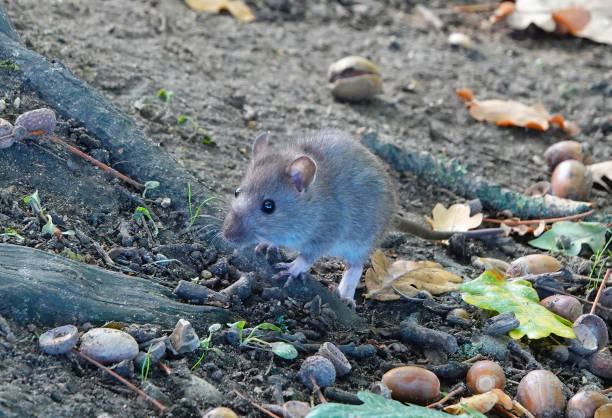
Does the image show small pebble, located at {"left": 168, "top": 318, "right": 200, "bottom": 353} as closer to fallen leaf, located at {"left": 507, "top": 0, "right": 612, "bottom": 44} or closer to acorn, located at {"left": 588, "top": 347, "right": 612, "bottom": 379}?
acorn, located at {"left": 588, "top": 347, "right": 612, "bottom": 379}

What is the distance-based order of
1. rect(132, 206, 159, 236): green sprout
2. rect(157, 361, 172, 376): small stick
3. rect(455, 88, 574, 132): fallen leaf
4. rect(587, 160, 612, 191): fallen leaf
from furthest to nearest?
rect(455, 88, 574, 132): fallen leaf
rect(587, 160, 612, 191): fallen leaf
rect(132, 206, 159, 236): green sprout
rect(157, 361, 172, 376): small stick

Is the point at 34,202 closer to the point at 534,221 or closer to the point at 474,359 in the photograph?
the point at 474,359

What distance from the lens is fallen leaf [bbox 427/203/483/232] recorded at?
4953 millimetres

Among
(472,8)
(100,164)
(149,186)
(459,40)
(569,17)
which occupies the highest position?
(569,17)

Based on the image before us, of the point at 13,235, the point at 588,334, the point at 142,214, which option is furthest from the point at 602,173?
the point at 13,235

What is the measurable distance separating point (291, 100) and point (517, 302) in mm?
2731

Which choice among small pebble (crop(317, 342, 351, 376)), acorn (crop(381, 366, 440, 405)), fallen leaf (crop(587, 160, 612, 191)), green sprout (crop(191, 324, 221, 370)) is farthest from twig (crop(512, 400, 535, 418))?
fallen leaf (crop(587, 160, 612, 191))

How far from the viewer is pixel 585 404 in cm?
339

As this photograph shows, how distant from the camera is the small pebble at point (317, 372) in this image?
10.4ft

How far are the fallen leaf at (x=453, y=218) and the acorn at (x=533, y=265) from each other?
0.55 m

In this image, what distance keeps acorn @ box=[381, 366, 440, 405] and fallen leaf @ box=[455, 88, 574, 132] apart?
3612 millimetres

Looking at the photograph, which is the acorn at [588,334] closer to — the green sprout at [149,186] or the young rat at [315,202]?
the young rat at [315,202]

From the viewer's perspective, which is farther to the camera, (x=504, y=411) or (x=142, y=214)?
(x=142, y=214)

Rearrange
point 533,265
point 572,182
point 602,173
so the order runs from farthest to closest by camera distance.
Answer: point 602,173
point 572,182
point 533,265
